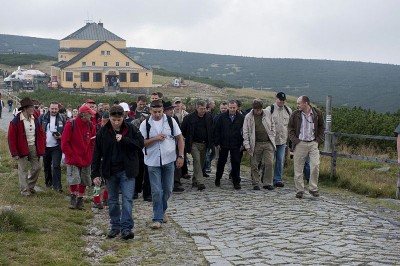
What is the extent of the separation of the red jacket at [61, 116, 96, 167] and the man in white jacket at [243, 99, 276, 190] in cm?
375

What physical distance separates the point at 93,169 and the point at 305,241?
10.4 ft

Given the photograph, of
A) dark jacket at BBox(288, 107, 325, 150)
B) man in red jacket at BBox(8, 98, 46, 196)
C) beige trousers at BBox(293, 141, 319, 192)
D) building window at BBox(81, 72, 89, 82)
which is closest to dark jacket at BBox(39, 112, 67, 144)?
man in red jacket at BBox(8, 98, 46, 196)

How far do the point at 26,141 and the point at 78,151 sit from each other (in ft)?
4.55

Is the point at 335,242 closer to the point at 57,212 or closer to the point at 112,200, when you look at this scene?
the point at 112,200

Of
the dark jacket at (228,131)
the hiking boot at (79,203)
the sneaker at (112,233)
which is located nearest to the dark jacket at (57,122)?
the hiking boot at (79,203)

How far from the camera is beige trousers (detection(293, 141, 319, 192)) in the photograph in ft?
40.6

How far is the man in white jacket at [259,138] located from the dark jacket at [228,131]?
6.3 inches

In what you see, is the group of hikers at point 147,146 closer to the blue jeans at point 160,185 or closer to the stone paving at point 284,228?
the blue jeans at point 160,185

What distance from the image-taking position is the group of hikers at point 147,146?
29.5 feet

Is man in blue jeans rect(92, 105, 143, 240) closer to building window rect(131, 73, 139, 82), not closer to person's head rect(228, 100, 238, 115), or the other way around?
person's head rect(228, 100, 238, 115)

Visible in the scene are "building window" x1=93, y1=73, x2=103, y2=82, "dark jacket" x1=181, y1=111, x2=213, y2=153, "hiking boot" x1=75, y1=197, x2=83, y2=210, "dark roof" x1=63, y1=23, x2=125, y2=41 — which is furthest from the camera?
"dark roof" x1=63, y1=23, x2=125, y2=41

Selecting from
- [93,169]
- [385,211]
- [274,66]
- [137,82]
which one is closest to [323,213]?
[385,211]

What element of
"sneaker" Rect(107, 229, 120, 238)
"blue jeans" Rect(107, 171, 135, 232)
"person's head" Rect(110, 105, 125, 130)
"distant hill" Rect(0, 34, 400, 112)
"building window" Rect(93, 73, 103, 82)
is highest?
"distant hill" Rect(0, 34, 400, 112)

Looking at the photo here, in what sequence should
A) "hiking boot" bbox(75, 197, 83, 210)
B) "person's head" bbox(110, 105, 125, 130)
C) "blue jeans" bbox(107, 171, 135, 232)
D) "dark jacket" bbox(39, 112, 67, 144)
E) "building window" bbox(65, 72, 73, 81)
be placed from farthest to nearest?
"building window" bbox(65, 72, 73, 81), "dark jacket" bbox(39, 112, 67, 144), "hiking boot" bbox(75, 197, 83, 210), "blue jeans" bbox(107, 171, 135, 232), "person's head" bbox(110, 105, 125, 130)
